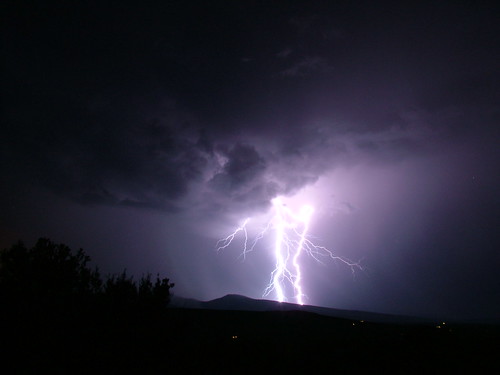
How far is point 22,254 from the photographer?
13133 millimetres

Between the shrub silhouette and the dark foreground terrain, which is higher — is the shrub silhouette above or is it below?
above

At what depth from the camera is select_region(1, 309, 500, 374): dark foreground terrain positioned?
896 centimetres

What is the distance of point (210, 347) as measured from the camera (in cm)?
1622

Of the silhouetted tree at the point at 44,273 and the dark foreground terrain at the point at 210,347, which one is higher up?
the silhouetted tree at the point at 44,273

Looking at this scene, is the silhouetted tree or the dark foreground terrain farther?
the silhouetted tree

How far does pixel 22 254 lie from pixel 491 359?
26.4 metres

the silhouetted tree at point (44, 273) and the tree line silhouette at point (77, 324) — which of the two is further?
→ the silhouetted tree at point (44, 273)

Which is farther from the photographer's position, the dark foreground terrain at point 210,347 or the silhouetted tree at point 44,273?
the silhouetted tree at point 44,273

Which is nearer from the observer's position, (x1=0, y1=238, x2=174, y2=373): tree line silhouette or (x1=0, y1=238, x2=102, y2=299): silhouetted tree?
(x1=0, y1=238, x2=174, y2=373): tree line silhouette

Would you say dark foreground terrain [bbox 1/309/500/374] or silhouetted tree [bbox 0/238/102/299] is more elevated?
silhouetted tree [bbox 0/238/102/299]

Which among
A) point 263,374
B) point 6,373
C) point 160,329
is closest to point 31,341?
point 6,373

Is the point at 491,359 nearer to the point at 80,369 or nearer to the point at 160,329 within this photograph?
the point at 160,329

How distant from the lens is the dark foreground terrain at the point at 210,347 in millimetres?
8961

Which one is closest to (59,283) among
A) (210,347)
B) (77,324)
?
(77,324)
